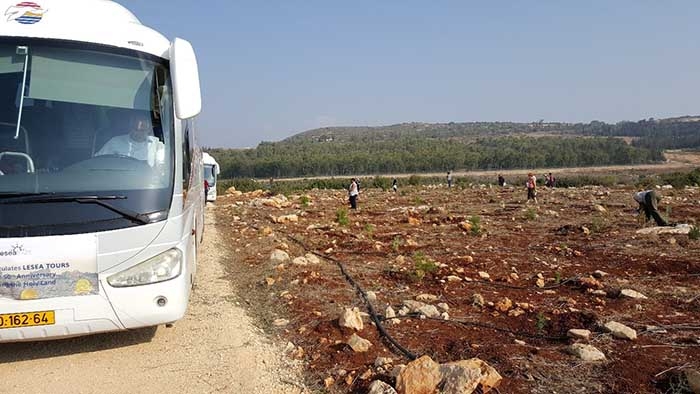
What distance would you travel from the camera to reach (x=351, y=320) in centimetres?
561

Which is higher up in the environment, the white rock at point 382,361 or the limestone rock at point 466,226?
the white rock at point 382,361

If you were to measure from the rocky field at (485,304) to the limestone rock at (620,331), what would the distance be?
1 cm

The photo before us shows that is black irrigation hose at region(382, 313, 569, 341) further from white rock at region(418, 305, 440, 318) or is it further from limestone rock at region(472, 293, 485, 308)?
limestone rock at region(472, 293, 485, 308)

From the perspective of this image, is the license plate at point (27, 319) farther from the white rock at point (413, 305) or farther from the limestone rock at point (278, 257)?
the limestone rock at point (278, 257)

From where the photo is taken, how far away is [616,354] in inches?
185

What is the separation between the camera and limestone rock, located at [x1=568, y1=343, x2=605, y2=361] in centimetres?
461

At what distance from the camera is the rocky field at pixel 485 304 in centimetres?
436

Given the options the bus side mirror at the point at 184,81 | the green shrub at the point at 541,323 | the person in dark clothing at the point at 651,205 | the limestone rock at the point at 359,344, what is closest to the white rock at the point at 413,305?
the limestone rock at the point at 359,344

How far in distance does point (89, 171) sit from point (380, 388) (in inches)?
119

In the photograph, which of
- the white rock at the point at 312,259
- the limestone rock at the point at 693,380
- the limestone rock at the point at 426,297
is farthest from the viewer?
the white rock at the point at 312,259

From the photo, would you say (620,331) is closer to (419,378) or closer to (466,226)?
(419,378)

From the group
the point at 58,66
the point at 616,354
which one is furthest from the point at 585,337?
the point at 58,66

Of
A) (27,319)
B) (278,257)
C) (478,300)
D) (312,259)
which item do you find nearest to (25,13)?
(27,319)

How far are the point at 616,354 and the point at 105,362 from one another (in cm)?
458
